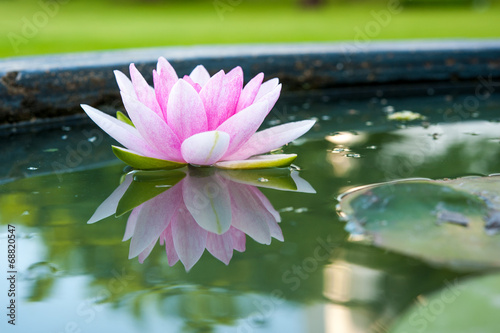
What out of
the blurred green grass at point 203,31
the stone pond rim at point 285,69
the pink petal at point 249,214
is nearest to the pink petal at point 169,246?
the pink petal at point 249,214

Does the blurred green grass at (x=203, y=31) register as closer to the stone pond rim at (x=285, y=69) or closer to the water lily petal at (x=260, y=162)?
the stone pond rim at (x=285, y=69)

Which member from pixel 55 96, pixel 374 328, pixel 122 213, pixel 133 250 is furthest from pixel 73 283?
pixel 55 96

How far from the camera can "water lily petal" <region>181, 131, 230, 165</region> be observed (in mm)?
1086

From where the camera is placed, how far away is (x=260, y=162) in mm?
1192

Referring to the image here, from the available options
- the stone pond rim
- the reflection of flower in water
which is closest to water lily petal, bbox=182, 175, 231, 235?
the reflection of flower in water

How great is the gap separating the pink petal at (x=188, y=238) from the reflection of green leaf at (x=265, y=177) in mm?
201

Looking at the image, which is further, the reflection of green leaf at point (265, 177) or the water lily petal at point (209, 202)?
the reflection of green leaf at point (265, 177)

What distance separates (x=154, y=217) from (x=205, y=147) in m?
0.20

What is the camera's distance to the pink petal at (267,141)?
3.96ft

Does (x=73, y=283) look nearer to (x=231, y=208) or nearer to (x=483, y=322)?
(x=231, y=208)

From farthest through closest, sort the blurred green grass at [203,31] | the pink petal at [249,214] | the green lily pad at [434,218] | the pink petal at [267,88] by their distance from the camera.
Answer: the blurred green grass at [203,31]
the pink petal at [267,88]
the pink petal at [249,214]
the green lily pad at [434,218]

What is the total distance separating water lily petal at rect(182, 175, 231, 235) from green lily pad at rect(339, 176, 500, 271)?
8.1 inches

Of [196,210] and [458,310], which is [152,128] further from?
[458,310]

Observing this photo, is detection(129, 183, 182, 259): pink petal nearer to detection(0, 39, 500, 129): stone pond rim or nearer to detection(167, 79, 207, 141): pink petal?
detection(167, 79, 207, 141): pink petal
